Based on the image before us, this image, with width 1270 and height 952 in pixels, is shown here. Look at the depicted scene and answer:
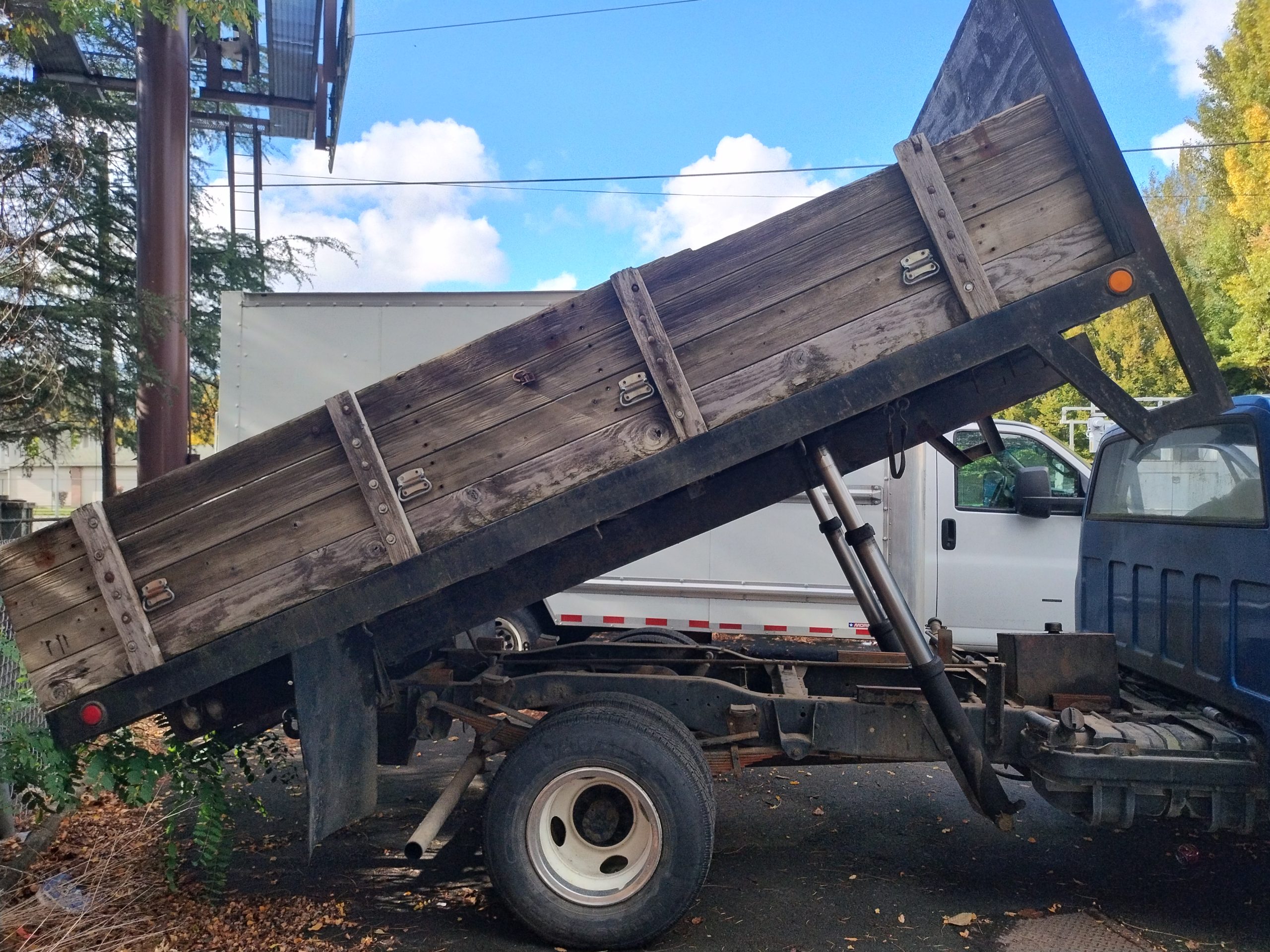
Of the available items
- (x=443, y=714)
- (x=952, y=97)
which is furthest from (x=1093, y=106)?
(x=443, y=714)

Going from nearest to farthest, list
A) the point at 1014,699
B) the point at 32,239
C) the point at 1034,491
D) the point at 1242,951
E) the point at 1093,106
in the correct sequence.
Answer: the point at 1093,106, the point at 1242,951, the point at 1014,699, the point at 32,239, the point at 1034,491

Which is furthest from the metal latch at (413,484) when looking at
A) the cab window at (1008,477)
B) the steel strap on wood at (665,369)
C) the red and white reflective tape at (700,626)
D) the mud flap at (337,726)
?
the cab window at (1008,477)

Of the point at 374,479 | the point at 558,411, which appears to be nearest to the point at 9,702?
the point at 374,479

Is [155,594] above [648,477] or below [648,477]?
above

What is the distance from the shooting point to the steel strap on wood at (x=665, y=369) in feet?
10.6

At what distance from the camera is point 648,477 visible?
3.23 metres

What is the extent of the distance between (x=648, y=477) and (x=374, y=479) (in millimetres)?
963

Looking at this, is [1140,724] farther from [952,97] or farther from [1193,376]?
[952,97]

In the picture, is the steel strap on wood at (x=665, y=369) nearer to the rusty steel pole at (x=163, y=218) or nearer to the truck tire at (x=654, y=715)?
the truck tire at (x=654, y=715)

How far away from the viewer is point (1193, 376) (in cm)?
333

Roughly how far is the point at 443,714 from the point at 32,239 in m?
3.74

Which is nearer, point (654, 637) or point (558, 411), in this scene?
point (558, 411)

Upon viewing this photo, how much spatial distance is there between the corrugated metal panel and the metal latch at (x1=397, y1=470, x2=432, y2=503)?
701 cm

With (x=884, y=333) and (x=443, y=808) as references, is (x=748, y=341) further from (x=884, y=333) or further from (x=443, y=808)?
(x=443, y=808)
